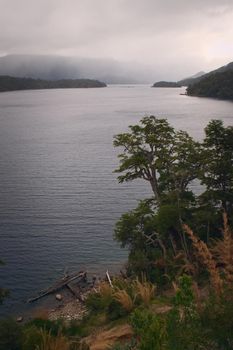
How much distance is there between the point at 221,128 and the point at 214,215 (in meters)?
5.55

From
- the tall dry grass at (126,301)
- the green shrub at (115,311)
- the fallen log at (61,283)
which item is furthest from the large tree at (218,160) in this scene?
the fallen log at (61,283)

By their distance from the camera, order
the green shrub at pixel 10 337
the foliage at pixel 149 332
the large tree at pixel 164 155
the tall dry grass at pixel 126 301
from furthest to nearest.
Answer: the large tree at pixel 164 155 → the tall dry grass at pixel 126 301 → the green shrub at pixel 10 337 → the foliage at pixel 149 332

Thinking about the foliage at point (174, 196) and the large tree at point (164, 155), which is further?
the large tree at point (164, 155)

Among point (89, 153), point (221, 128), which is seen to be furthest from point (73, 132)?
point (221, 128)

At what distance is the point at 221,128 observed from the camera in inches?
1064

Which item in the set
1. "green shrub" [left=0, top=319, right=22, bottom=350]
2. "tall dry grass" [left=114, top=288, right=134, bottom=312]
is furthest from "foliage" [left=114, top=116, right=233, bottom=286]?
"green shrub" [left=0, top=319, right=22, bottom=350]

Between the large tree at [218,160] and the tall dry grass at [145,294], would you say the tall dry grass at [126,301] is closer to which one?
the tall dry grass at [145,294]

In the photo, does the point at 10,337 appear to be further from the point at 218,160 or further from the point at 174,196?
the point at 218,160

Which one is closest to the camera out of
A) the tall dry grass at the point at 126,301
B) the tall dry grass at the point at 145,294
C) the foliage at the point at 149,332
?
the foliage at the point at 149,332

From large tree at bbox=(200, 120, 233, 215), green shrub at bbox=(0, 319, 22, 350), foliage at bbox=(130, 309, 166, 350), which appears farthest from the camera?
large tree at bbox=(200, 120, 233, 215)

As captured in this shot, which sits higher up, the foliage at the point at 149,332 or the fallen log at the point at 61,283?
the foliage at the point at 149,332

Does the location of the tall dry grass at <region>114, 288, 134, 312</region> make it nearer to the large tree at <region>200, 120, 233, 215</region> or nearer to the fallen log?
the large tree at <region>200, 120, 233, 215</region>

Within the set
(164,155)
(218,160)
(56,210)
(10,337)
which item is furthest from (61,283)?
(56,210)

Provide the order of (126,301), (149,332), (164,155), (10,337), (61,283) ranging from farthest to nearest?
(61,283)
(164,155)
(126,301)
(10,337)
(149,332)
